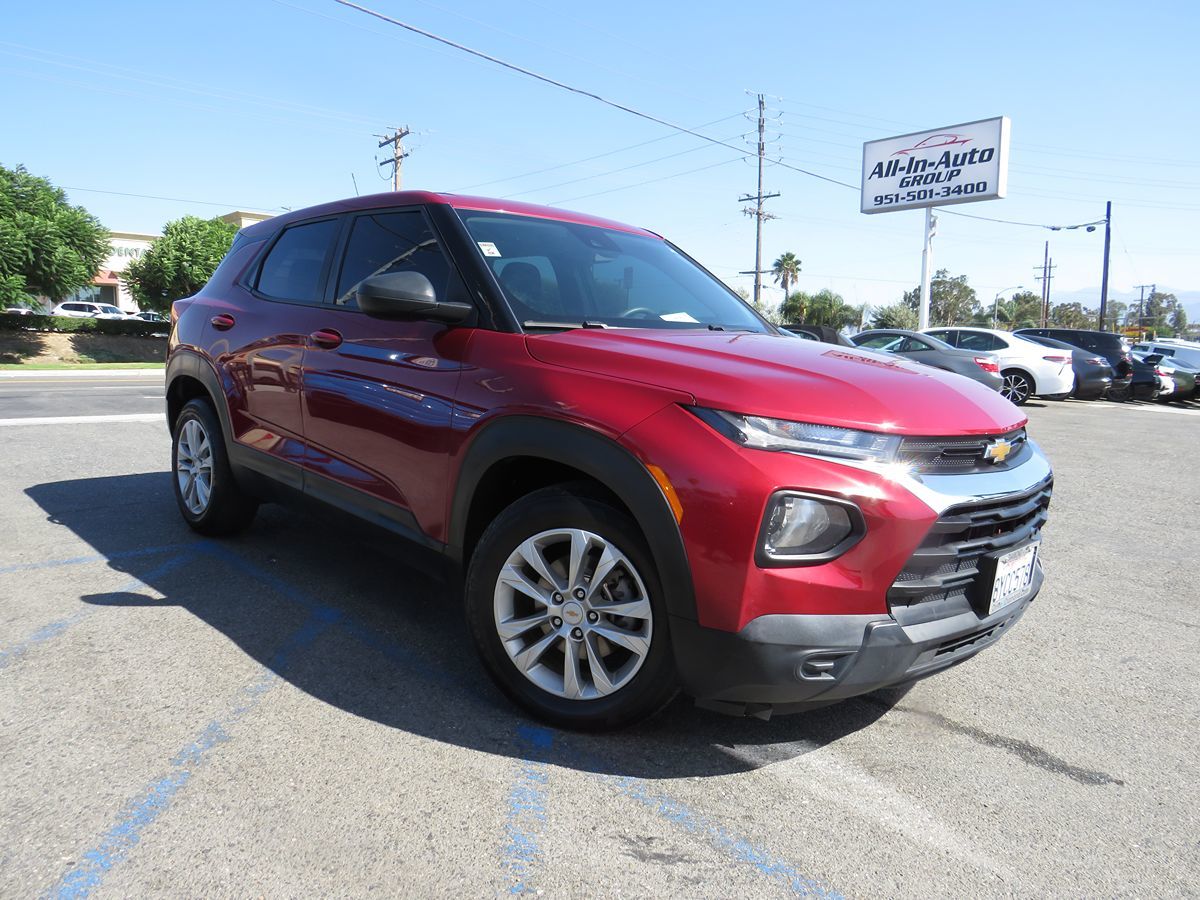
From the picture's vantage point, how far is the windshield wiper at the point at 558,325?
299 cm

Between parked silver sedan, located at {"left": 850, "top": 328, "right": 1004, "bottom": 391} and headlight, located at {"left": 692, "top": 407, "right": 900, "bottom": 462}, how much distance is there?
11631mm

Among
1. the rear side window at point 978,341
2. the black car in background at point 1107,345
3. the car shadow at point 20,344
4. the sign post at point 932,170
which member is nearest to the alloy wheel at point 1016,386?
the rear side window at point 978,341

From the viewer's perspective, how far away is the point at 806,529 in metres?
2.28

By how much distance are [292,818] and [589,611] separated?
100 centimetres

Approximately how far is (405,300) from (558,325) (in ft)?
1.78

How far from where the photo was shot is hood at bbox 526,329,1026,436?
93.4 inches

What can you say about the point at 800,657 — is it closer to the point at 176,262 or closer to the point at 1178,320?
the point at 176,262

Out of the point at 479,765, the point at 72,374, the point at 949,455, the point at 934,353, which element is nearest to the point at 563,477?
the point at 479,765

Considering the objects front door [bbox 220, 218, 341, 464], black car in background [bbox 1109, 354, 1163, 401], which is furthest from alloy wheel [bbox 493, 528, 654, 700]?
black car in background [bbox 1109, 354, 1163, 401]

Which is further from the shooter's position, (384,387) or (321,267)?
(321,267)

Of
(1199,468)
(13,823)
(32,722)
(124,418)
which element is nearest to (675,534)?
(13,823)

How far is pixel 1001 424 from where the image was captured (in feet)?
8.79

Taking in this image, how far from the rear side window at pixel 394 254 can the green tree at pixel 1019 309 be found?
103 m

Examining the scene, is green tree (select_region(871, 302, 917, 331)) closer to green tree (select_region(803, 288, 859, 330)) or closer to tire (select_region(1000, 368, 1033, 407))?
green tree (select_region(803, 288, 859, 330))
